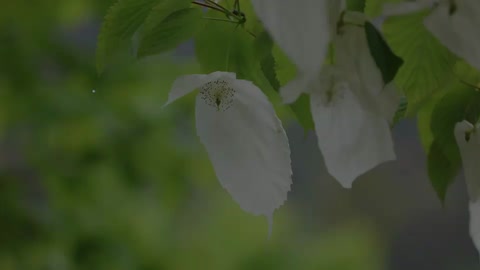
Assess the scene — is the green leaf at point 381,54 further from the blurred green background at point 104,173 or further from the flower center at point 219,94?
the blurred green background at point 104,173

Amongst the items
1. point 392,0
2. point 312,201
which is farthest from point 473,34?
point 312,201

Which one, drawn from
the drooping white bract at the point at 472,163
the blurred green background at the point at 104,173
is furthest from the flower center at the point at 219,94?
the blurred green background at the point at 104,173

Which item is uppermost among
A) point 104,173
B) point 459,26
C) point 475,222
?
point 459,26

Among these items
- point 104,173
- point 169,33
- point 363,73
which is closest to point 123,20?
point 169,33

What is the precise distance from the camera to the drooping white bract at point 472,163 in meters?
0.33

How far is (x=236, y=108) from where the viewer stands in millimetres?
344

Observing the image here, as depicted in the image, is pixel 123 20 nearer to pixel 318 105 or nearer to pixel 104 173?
pixel 318 105

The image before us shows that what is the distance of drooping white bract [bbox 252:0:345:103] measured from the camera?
0.73 ft

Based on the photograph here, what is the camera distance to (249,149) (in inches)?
13.2

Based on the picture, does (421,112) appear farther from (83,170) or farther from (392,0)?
(83,170)

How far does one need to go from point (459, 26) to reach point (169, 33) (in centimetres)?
14

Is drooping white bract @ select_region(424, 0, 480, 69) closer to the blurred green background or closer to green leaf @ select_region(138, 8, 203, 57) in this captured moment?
green leaf @ select_region(138, 8, 203, 57)

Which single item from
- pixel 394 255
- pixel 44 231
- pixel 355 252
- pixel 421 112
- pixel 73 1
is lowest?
pixel 394 255

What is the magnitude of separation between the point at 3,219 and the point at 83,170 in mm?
180
